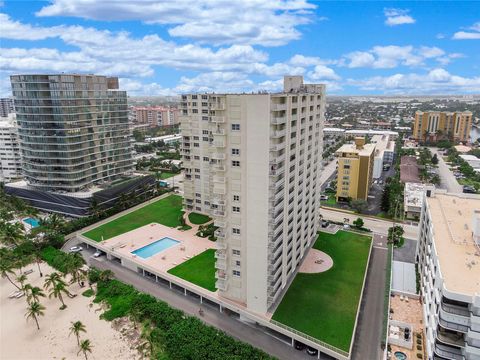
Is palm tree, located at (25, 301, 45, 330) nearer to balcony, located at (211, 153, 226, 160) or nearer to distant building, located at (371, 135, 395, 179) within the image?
balcony, located at (211, 153, 226, 160)

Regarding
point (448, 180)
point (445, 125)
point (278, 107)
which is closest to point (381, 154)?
point (448, 180)

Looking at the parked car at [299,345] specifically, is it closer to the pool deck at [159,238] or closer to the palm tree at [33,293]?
the pool deck at [159,238]

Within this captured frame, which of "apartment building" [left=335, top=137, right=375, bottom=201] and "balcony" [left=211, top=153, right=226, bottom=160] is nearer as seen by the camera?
"balcony" [left=211, top=153, right=226, bottom=160]

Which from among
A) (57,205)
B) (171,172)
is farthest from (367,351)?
(171,172)

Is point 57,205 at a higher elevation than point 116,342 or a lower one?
higher

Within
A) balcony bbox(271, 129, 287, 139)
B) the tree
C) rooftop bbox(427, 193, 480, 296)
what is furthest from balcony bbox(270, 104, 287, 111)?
the tree

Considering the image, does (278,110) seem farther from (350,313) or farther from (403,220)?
(403,220)
